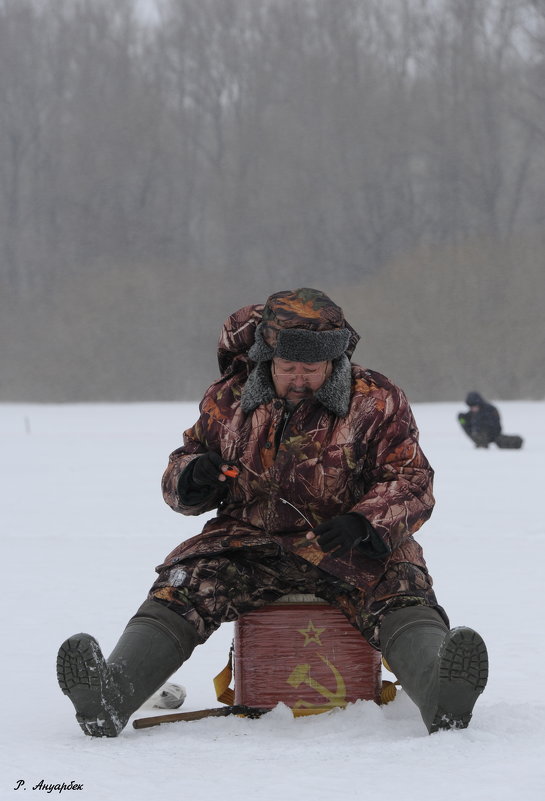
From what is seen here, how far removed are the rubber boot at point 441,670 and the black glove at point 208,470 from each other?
49 centimetres

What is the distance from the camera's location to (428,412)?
20.2 m

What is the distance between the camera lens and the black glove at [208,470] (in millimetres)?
2457

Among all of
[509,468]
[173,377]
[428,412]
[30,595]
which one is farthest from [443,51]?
[30,595]

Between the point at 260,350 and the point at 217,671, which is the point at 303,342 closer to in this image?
the point at 260,350

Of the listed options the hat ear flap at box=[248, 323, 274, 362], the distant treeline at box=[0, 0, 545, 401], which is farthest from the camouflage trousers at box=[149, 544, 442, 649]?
the distant treeline at box=[0, 0, 545, 401]

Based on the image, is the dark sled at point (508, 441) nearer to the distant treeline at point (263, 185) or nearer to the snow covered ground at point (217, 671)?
the snow covered ground at point (217, 671)

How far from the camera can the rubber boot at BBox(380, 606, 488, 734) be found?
7.04 ft

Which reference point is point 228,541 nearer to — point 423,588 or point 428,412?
point 423,588

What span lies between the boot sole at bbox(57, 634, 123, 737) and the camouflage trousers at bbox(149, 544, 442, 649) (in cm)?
30

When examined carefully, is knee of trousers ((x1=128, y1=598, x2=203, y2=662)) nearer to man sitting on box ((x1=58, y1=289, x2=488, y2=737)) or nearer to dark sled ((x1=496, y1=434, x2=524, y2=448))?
man sitting on box ((x1=58, y1=289, x2=488, y2=737))

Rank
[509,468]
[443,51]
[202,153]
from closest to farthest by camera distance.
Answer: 1. [509,468]
2. [443,51]
3. [202,153]

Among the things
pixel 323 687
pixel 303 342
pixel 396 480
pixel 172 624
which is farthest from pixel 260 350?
pixel 323 687

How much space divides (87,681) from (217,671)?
3.18 ft

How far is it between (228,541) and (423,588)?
423 millimetres
